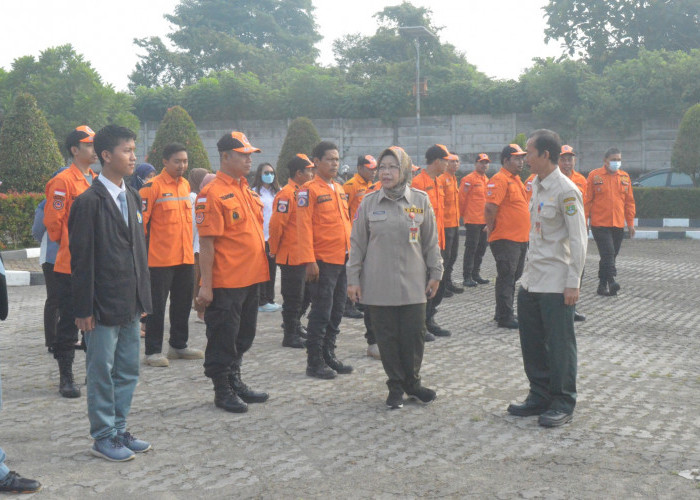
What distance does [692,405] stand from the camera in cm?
537

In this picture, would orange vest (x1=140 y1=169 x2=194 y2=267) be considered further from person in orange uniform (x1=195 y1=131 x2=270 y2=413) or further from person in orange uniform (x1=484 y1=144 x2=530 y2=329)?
person in orange uniform (x1=484 y1=144 x2=530 y2=329)

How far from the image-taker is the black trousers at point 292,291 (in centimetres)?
711

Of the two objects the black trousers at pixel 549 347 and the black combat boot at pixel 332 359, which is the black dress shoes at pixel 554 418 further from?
the black combat boot at pixel 332 359

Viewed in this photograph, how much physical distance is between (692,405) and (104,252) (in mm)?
3965

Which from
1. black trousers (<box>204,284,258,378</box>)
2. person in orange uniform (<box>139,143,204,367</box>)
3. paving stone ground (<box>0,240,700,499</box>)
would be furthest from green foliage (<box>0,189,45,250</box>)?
black trousers (<box>204,284,258,378</box>)

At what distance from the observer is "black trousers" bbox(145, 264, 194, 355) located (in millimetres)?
6648

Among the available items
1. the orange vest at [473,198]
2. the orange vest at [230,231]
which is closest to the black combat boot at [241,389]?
the orange vest at [230,231]

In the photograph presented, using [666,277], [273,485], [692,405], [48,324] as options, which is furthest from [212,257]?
[666,277]

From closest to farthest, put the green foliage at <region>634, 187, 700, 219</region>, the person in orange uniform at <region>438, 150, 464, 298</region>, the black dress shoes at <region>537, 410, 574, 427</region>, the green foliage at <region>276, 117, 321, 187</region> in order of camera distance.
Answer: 1. the black dress shoes at <region>537, 410, 574, 427</region>
2. the person in orange uniform at <region>438, 150, 464, 298</region>
3. the green foliage at <region>634, 187, 700, 219</region>
4. the green foliage at <region>276, 117, 321, 187</region>

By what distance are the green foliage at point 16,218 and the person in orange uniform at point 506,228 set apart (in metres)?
8.80

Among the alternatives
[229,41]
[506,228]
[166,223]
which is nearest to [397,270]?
[166,223]

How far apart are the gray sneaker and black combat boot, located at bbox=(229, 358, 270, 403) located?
1470 mm

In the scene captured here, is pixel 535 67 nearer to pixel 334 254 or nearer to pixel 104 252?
pixel 334 254

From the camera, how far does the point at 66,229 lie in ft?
19.5
